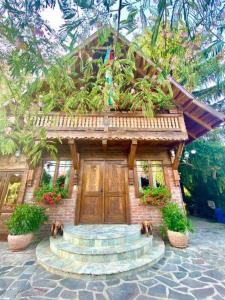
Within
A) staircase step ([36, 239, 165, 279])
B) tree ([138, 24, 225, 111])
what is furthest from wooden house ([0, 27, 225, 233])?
tree ([138, 24, 225, 111])

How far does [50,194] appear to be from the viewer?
5777 mm

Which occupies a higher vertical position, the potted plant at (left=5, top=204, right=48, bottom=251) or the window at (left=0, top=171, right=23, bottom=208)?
the window at (left=0, top=171, right=23, bottom=208)

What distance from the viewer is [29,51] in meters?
1.74

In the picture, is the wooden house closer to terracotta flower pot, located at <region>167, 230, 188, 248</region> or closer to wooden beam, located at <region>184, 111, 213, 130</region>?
wooden beam, located at <region>184, 111, 213, 130</region>

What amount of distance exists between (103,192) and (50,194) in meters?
1.81

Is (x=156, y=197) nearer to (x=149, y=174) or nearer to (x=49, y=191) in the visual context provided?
(x=149, y=174)

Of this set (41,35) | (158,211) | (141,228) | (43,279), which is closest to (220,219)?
(158,211)

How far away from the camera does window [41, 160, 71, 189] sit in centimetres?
642

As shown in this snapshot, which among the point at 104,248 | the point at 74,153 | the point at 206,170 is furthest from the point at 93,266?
the point at 206,170

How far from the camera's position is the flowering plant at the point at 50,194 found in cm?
574

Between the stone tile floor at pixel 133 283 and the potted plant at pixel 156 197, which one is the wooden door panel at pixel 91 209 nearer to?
the potted plant at pixel 156 197

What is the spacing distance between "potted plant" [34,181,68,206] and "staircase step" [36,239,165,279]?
1.71 m

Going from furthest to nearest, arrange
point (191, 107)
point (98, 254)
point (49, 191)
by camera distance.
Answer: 1. point (191, 107)
2. point (49, 191)
3. point (98, 254)

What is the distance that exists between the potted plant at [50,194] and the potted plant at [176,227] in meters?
3.43
